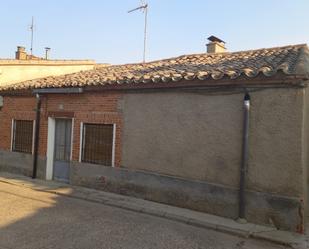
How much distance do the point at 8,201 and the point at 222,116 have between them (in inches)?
220

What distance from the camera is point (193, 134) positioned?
8320mm

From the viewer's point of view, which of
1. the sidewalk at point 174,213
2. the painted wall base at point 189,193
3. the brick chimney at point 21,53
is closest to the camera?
the sidewalk at point 174,213

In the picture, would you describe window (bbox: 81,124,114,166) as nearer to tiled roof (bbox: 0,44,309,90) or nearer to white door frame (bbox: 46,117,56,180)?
tiled roof (bbox: 0,44,309,90)

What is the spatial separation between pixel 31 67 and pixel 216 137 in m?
11.5

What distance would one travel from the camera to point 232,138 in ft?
25.4

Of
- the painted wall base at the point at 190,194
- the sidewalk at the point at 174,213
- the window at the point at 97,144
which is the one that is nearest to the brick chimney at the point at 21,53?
the sidewalk at the point at 174,213

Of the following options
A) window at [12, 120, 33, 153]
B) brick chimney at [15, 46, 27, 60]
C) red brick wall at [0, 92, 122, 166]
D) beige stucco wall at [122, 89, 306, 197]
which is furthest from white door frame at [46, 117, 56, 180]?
brick chimney at [15, 46, 27, 60]

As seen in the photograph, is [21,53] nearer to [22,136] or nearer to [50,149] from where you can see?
[22,136]

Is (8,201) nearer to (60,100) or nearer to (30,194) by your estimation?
(30,194)

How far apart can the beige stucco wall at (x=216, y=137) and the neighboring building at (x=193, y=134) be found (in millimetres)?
21

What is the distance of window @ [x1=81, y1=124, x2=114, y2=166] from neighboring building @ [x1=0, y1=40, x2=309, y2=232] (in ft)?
0.10

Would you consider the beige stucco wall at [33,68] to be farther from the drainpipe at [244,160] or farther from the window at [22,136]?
the drainpipe at [244,160]

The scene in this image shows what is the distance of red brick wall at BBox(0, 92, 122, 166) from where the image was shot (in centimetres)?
998

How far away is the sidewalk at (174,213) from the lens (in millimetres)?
6567
